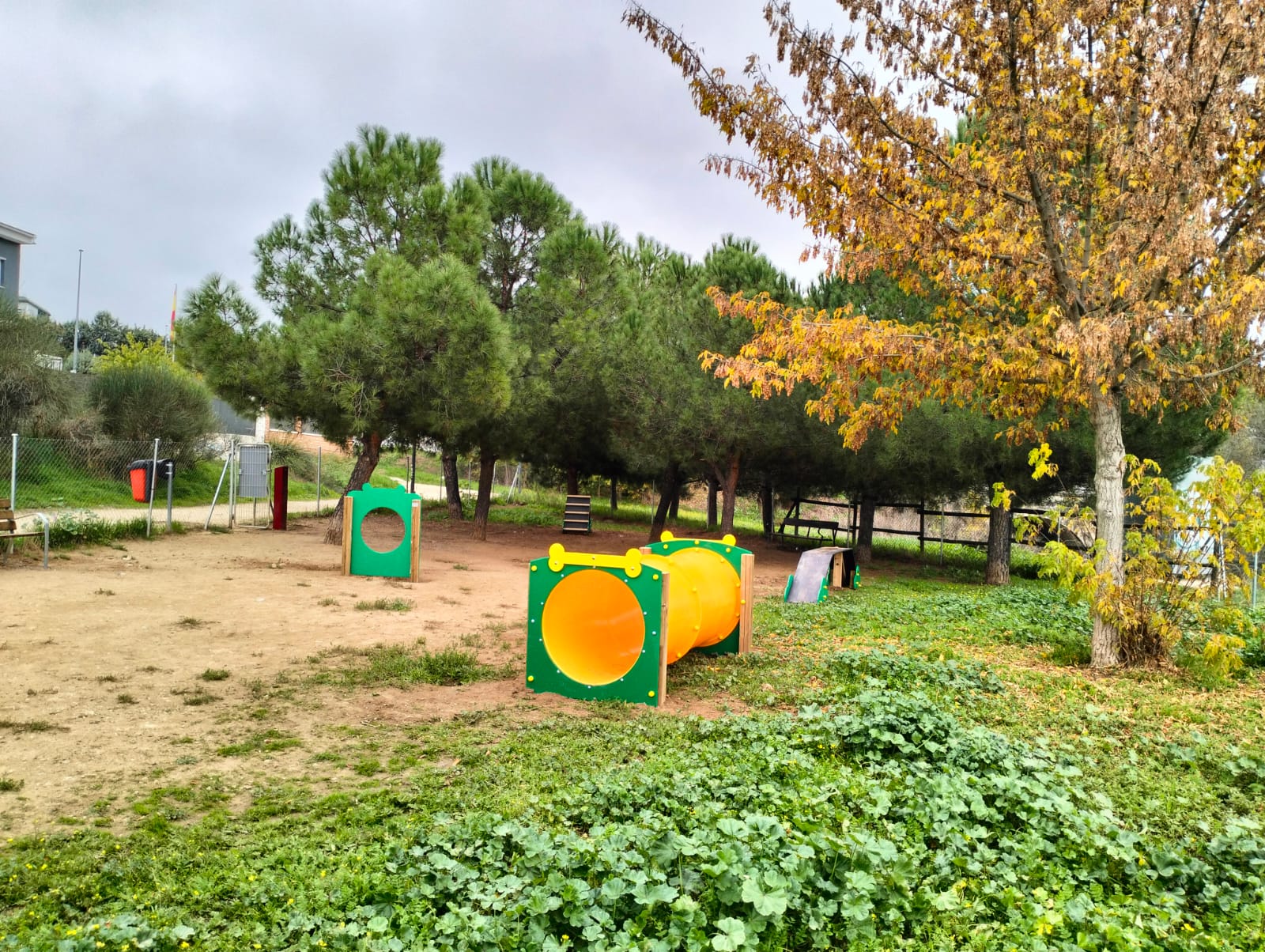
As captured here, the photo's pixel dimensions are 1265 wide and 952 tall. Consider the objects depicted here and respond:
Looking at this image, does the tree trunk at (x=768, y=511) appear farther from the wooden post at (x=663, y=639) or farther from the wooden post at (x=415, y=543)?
the wooden post at (x=663, y=639)

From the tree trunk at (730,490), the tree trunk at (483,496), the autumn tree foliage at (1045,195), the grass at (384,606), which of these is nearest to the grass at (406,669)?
the grass at (384,606)

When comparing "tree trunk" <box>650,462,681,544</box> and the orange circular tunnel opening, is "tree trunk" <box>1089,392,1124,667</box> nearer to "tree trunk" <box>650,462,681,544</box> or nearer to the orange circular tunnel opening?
the orange circular tunnel opening

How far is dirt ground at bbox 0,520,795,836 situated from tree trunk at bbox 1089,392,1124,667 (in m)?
3.79

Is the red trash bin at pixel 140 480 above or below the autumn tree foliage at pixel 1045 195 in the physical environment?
below

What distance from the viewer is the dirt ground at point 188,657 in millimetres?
4320

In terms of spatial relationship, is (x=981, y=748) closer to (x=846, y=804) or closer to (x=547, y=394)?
(x=846, y=804)

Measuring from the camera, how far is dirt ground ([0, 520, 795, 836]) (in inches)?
170

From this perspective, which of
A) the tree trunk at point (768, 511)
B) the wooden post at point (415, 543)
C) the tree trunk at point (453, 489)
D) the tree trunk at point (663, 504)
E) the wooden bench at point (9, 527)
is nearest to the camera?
the wooden bench at point (9, 527)

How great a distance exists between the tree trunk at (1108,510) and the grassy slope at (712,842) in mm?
1615

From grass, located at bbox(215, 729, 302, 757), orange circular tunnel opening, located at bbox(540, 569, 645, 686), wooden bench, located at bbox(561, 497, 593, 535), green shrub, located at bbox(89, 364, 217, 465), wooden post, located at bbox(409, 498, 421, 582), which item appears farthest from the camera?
green shrub, located at bbox(89, 364, 217, 465)

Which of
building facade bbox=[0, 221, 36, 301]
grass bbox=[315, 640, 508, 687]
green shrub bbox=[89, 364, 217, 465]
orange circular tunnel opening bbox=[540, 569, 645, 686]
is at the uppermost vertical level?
building facade bbox=[0, 221, 36, 301]

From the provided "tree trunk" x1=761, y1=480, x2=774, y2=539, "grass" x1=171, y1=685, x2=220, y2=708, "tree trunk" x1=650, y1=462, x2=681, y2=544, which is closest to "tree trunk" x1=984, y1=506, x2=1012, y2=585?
"tree trunk" x1=650, y1=462, x2=681, y2=544

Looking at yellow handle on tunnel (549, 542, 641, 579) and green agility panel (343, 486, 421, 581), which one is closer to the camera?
yellow handle on tunnel (549, 542, 641, 579)

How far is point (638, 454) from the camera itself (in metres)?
18.4
